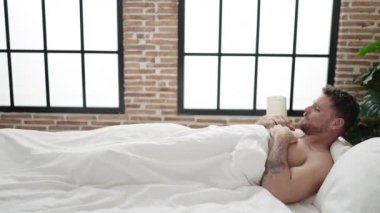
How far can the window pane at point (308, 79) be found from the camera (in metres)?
3.42

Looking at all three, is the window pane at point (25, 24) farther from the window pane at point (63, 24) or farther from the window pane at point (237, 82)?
the window pane at point (237, 82)

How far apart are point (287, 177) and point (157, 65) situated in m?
1.97

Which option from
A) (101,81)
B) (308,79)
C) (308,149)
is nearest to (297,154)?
(308,149)

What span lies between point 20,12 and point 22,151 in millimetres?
2245

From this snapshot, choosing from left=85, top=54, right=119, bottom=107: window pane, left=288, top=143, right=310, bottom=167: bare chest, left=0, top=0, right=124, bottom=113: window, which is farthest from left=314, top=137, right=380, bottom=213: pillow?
left=85, top=54, right=119, bottom=107: window pane

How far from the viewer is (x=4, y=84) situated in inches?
141

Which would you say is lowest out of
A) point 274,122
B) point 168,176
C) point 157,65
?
point 168,176

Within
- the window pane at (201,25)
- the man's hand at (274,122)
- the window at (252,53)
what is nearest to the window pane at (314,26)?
the window at (252,53)

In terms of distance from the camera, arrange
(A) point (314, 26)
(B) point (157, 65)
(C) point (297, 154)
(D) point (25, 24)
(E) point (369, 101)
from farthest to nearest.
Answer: (D) point (25, 24)
(A) point (314, 26)
(B) point (157, 65)
(E) point (369, 101)
(C) point (297, 154)

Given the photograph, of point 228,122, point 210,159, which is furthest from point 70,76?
point 210,159

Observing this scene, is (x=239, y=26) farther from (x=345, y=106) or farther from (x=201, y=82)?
(x=345, y=106)

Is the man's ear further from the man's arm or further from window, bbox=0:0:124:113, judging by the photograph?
window, bbox=0:0:124:113

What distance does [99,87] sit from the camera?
3531 millimetres

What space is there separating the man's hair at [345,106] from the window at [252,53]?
62.0 inches
